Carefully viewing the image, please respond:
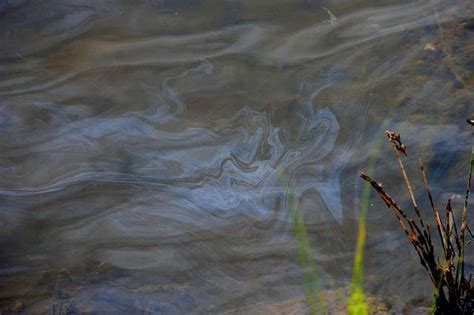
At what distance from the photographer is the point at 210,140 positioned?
231cm

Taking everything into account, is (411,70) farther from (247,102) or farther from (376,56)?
(247,102)

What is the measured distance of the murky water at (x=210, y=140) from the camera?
190 centimetres

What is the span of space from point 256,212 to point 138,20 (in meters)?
1.20

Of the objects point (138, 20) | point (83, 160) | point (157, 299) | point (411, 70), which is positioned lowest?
point (157, 299)

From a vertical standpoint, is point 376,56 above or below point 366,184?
above

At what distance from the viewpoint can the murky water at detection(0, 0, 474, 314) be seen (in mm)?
1899

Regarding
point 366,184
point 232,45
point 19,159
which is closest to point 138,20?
point 232,45

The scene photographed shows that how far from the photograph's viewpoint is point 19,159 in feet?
7.58

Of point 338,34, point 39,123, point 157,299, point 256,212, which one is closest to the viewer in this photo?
point 157,299

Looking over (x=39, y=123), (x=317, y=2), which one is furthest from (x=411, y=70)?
(x=39, y=123)

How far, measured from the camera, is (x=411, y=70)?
2461 mm

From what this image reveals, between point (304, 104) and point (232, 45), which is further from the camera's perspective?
point (232, 45)

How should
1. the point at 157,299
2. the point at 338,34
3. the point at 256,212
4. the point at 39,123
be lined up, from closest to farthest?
the point at 157,299 < the point at 256,212 < the point at 39,123 < the point at 338,34

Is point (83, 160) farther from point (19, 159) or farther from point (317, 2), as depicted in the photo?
point (317, 2)
